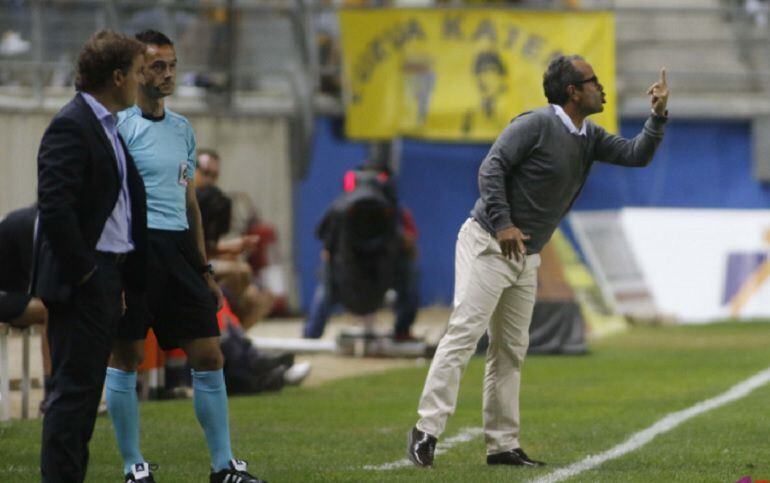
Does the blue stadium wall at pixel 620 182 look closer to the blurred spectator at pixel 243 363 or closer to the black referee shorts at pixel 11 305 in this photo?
the blurred spectator at pixel 243 363

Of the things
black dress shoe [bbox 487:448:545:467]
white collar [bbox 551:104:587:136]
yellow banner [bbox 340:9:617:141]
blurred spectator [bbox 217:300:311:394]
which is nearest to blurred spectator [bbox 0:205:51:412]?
blurred spectator [bbox 217:300:311:394]

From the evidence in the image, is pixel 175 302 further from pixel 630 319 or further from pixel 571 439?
pixel 630 319

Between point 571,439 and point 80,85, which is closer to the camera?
point 80,85

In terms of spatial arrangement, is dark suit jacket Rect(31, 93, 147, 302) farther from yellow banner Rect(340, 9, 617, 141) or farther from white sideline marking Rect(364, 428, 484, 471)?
yellow banner Rect(340, 9, 617, 141)

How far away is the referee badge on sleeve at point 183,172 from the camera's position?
26.9ft

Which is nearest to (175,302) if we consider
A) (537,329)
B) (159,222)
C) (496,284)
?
(159,222)

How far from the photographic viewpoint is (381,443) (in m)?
10.4

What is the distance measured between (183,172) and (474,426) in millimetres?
3756

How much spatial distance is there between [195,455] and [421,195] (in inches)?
630

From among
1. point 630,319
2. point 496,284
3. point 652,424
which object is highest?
point 496,284

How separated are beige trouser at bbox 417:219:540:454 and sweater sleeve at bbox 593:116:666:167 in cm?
64

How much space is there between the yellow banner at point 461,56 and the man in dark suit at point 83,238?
16.2m

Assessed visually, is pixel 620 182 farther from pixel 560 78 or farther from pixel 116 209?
pixel 116 209

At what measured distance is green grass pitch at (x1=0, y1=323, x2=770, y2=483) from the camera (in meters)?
8.96
